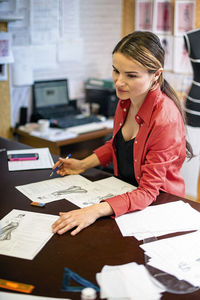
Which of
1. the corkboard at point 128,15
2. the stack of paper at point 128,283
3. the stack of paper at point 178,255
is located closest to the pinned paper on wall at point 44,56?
the corkboard at point 128,15

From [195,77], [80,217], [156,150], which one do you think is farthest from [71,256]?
[195,77]

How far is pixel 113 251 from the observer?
120 centimetres

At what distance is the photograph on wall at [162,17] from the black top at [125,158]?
6.05ft

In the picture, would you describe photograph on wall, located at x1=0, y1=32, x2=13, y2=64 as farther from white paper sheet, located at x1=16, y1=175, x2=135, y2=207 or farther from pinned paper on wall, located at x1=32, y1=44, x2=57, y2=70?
white paper sheet, located at x1=16, y1=175, x2=135, y2=207

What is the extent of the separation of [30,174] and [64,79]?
1.73 meters

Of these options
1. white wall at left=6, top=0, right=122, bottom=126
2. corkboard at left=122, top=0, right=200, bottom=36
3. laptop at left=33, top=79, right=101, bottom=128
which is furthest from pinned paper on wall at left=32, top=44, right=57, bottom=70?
corkboard at left=122, top=0, right=200, bottom=36

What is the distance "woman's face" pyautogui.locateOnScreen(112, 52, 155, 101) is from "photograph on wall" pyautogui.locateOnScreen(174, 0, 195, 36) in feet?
6.21

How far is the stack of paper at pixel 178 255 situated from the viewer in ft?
3.61

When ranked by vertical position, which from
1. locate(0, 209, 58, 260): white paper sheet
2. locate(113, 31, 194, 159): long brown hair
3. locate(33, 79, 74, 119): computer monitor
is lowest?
locate(0, 209, 58, 260): white paper sheet

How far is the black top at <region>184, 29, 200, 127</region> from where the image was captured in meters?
2.57

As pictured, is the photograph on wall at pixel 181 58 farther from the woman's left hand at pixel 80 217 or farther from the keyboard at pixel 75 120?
the woman's left hand at pixel 80 217

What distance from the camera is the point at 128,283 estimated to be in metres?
1.05

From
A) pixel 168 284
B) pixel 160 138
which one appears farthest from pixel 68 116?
pixel 168 284

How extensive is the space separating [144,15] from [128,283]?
2.93 metres
